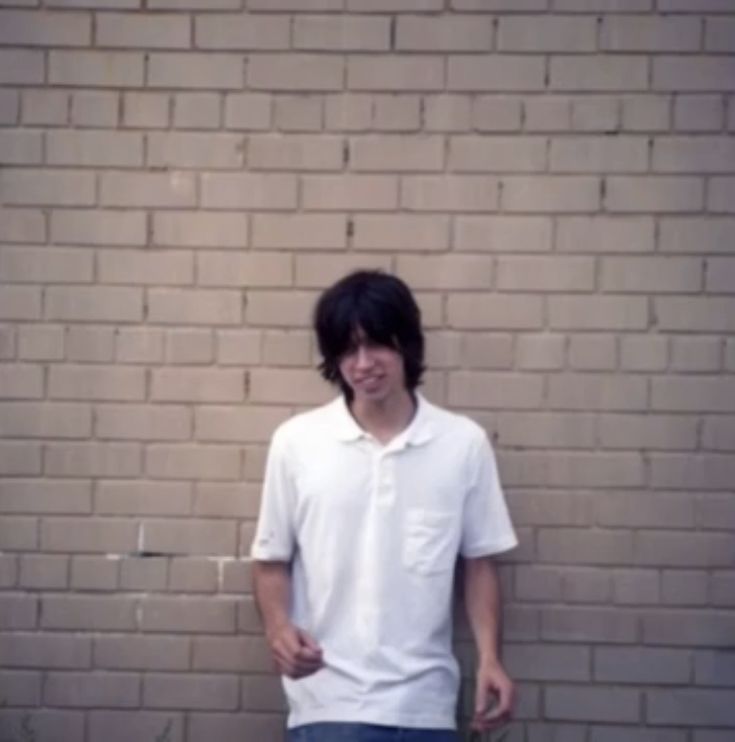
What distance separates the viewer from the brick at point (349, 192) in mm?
4438

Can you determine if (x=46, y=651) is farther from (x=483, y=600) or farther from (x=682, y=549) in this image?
(x=682, y=549)

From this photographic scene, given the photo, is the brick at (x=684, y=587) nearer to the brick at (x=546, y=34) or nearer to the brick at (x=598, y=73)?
the brick at (x=598, y=73)

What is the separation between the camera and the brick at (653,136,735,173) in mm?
4402

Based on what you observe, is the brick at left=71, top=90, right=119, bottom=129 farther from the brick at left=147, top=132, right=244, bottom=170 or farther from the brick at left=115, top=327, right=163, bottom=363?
the brick at left=115, top=327, right=163, bottom=363

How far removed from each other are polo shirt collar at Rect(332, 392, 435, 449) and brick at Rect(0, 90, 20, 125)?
1.34 m

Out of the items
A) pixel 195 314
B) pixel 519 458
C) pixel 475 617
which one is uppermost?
pixel 195 314

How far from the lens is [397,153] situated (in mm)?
4430

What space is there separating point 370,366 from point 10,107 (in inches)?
56.0

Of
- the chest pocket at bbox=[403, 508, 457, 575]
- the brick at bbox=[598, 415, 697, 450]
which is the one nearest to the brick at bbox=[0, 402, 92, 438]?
the chest pocket at bbox=[403, 508, 457, 575]

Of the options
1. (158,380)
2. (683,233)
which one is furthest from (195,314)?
(683,233)

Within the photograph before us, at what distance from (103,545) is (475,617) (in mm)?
1165

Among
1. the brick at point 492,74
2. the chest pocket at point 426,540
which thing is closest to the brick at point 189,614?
the chest pocket at point 426,540

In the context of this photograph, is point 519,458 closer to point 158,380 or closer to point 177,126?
point 158,380

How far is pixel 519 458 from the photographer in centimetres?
445
